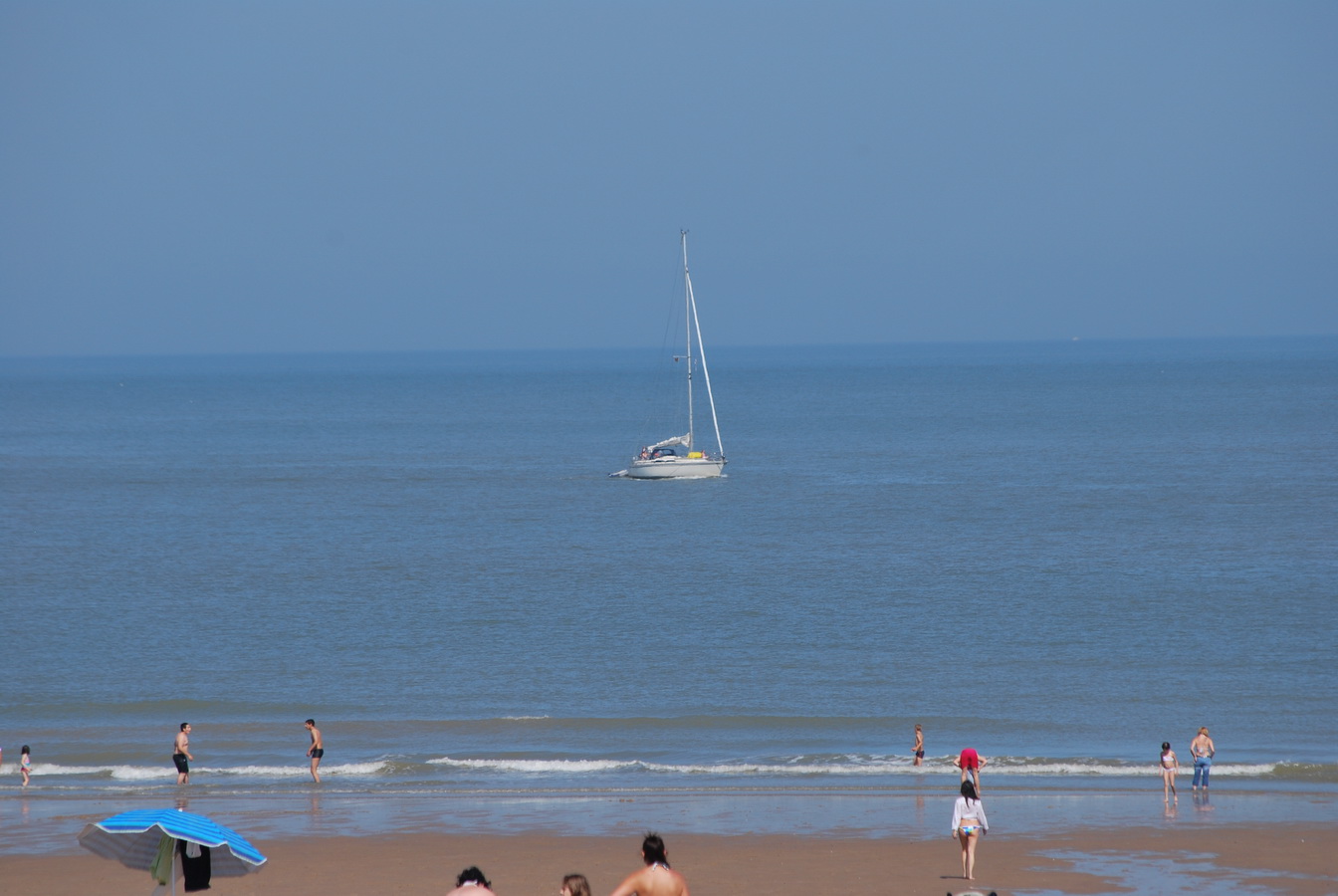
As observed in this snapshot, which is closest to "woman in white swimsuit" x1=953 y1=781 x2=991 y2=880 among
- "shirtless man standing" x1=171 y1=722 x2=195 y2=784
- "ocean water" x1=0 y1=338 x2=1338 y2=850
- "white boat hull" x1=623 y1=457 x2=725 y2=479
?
"ocean water" x1=0 y1=338 x2=1338 y2=850

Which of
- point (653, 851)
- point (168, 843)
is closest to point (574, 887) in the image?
point (653, 851)

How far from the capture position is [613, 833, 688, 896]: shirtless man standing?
344 inches

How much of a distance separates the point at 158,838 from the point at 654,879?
469cm

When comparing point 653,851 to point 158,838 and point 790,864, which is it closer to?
point 158,838

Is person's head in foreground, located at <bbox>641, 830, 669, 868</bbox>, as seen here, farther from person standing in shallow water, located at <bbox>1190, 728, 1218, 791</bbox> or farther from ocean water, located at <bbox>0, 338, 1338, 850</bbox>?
person standing in shallow water, located at <bbox>1190, 728, 1218, 791</bbox>

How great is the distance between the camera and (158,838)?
436 inches

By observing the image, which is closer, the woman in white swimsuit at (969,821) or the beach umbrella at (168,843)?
the beach umbrella at (168,843)

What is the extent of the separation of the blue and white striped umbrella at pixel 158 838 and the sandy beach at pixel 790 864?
4.66 metres

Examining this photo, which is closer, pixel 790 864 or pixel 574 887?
pixel 574 887

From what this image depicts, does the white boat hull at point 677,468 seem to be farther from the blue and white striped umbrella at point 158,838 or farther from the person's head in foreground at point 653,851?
the person's head in foreground at point 653,851

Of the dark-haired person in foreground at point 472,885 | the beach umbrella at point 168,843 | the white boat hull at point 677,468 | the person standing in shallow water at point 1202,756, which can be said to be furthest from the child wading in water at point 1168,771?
the white boat hull at point 677,468

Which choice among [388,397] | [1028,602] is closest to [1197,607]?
[1028,602]

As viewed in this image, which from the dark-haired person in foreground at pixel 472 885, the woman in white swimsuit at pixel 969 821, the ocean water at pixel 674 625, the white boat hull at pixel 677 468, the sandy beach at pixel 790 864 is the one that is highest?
the white boat hull at pixel 677 468

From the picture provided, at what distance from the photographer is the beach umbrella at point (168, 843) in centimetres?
1031
